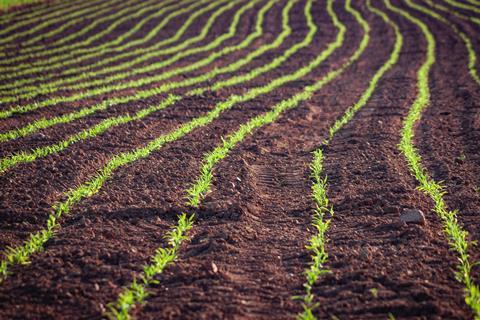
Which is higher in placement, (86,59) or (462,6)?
(462,6)

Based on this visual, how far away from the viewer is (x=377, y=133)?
25.7 feet

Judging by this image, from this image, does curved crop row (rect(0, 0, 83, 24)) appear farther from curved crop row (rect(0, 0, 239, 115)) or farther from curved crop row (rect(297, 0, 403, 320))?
curved crop row (rect(297, 0, 403, 320))

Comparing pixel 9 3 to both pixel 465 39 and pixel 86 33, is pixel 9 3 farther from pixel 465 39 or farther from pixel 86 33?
pixel 465 39

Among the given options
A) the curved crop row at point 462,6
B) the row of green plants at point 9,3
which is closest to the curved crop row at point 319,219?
the curved crop row at point 462,6

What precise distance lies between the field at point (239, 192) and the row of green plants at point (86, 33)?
2.75 m

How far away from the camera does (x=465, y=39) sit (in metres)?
18.4

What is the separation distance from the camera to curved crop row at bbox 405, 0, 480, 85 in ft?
42.9

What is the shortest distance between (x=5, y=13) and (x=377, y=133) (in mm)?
24281

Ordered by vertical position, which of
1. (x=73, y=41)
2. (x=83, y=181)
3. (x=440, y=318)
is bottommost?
(x=440, y=318)

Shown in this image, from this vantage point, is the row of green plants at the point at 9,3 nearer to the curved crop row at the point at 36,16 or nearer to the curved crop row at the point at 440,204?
the curved crop row at the point at 36,16

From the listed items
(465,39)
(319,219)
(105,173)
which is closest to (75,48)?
(105,173)

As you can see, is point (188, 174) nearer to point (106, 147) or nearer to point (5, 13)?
point (106, 147)

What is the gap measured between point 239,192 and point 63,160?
257 cm

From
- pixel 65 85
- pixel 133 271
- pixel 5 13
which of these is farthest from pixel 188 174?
pixel 5 13
